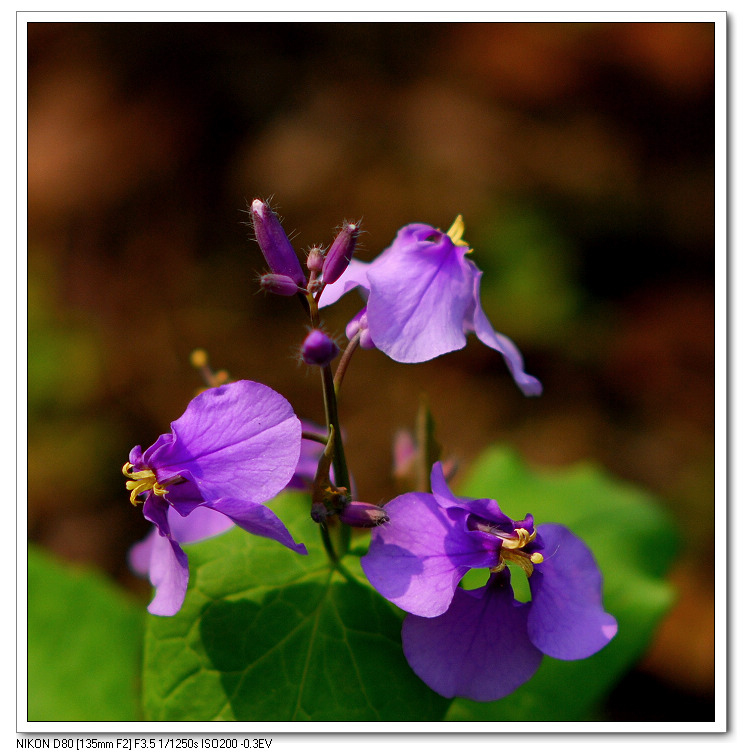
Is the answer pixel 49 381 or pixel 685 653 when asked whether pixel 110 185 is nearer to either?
pixel 49 381

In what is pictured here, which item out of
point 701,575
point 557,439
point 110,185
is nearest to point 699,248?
point 557,439

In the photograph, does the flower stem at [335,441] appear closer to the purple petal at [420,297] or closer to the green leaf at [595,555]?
the purple petal at [420,297]

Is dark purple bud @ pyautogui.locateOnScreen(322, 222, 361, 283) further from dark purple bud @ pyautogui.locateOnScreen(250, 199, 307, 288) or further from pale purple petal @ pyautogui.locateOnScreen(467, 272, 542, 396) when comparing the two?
pale purple petal @ pyautogui.locateOnScreen(467, 272, 542, 396)

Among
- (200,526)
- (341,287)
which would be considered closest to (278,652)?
(200,526)

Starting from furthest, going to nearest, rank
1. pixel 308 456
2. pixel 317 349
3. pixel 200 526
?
1. pixel 308 456
2. pixel 200 526
3. pixel 317 349

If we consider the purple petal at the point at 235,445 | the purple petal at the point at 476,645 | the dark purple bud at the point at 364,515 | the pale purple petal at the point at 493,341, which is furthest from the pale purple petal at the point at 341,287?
the purple petal at the point at 476,645

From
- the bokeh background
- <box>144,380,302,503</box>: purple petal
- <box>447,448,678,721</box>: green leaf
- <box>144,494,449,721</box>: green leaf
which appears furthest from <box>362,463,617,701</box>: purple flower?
the bokeh background

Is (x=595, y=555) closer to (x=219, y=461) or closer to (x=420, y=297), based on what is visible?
(x=420, y=297)
